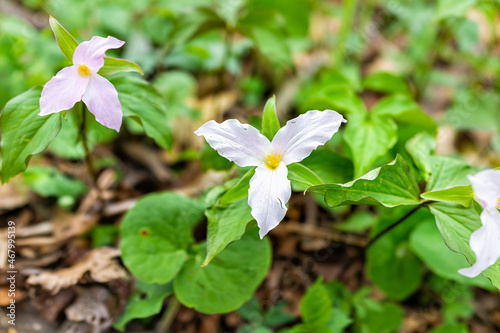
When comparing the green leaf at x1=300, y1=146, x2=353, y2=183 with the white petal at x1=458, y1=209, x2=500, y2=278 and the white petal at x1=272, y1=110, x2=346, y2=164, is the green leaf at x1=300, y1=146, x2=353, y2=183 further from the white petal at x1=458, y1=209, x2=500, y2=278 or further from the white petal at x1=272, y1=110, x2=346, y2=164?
the white petal at x1=458, y1=209, x2=500, y2=278

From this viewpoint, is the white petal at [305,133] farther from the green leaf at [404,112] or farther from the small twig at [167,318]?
the small twig at [167,318]

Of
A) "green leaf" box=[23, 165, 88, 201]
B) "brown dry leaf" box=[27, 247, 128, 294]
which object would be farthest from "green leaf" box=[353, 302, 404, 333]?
"green leaf" box=[23, 165, 88, 201]

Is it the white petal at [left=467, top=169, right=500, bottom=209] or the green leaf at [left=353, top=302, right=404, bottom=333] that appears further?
the green leaf at [left=353, top=302, right=404, bottom=333]

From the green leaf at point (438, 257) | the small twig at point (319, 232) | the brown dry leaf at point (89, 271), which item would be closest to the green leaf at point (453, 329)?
the green leaf at point (438, 257)

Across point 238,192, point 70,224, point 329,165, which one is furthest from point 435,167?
point 70,224

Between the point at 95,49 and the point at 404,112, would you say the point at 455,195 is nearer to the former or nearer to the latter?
the point at 404,112
